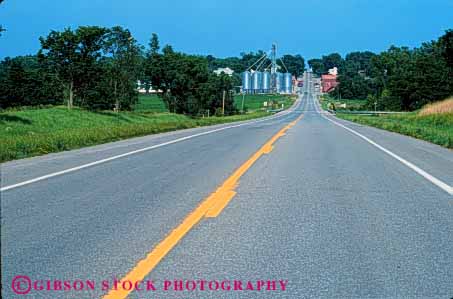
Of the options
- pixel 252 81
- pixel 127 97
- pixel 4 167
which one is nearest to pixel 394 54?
pixel 252 81

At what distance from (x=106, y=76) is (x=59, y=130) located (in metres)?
25.0

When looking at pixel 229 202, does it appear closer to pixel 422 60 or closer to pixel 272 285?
pixel 272 285

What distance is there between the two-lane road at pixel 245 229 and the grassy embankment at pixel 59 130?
4.71 meters

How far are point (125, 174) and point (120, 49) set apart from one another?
5065cm

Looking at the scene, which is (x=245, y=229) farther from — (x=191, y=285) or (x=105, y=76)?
(x=105, y=76)

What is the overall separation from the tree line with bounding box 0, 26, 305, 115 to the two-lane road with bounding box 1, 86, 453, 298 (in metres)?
36.0

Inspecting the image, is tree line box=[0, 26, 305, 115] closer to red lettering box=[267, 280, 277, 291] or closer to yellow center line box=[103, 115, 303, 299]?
yellow center line box=[103, 115, 303, 299]

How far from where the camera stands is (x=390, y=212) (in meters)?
7.59

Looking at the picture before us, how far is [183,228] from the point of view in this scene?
6566 mm

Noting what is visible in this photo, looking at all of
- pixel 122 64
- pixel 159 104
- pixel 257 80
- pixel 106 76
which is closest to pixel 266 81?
pixel 257 80

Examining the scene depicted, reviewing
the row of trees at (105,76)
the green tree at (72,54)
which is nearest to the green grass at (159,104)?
the row of trees at (105,76)

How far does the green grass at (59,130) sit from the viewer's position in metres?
16.5

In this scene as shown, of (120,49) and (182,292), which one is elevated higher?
(120,49)

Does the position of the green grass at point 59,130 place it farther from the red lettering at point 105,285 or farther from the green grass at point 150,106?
the green grass at point 150,106
